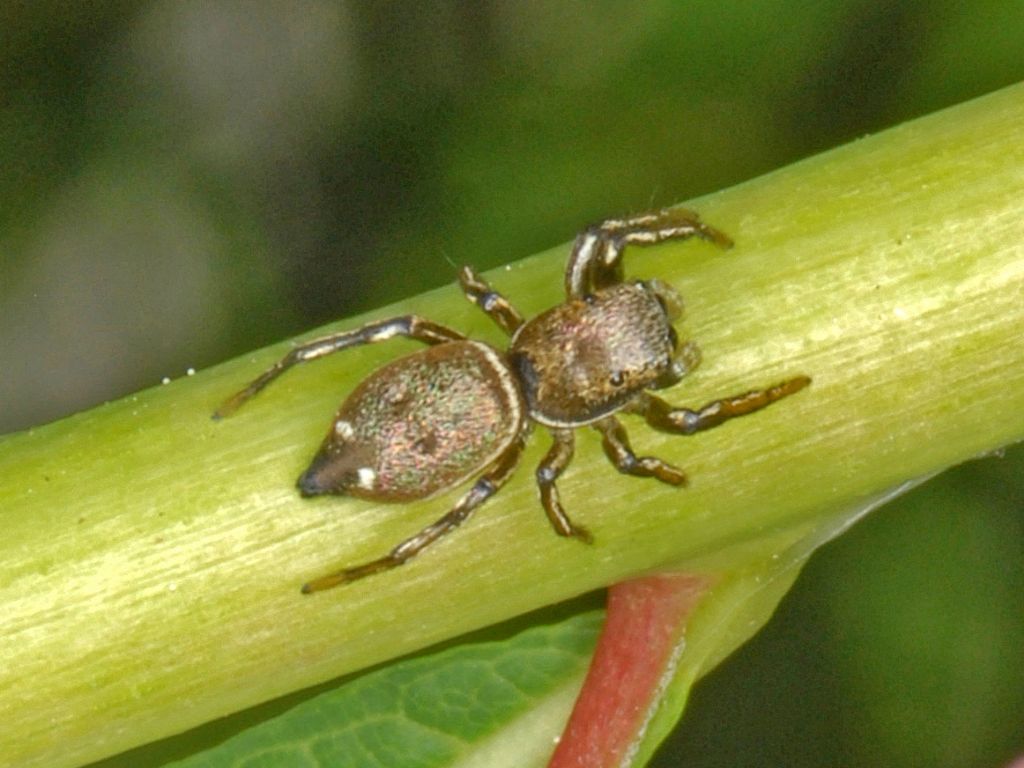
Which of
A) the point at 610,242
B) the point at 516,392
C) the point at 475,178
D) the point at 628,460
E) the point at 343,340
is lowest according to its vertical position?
the point at 475,178

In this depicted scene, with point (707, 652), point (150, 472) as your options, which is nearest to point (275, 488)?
point (150, 472)

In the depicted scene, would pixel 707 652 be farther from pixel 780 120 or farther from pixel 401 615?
pixel 780 120

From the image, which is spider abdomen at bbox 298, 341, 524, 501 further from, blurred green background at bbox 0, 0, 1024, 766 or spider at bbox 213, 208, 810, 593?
blurred green background at bbox 0, 0, 1024, 766

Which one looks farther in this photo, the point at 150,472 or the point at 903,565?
the point at 903,565

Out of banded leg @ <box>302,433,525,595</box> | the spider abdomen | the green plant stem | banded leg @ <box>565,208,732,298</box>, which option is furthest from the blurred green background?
banded leg @ <box>302,433,525,595</box>

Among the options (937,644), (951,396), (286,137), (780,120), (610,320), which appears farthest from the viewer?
(286,137)

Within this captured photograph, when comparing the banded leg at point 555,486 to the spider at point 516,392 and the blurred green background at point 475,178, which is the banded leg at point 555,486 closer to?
the spider at point 516,392

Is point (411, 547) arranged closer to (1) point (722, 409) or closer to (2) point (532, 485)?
(2) point (532, 485)

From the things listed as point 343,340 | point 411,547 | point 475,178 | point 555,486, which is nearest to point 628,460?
point 555,486
